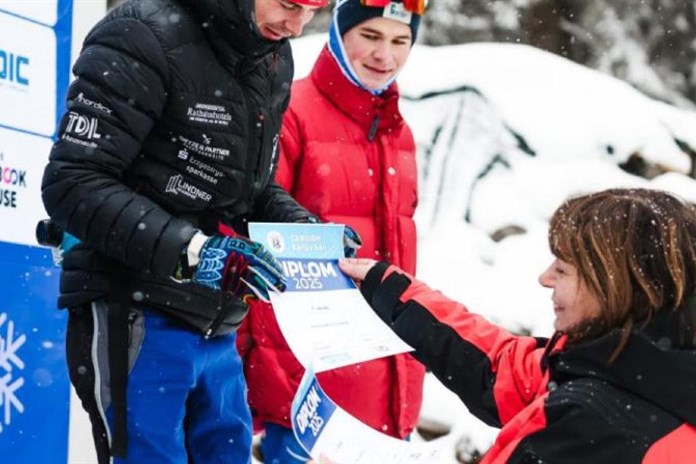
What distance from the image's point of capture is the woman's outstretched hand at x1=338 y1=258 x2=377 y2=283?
2730 mm

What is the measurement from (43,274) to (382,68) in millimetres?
1183

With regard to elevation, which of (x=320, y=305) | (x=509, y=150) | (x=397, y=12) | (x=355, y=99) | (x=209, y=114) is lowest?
(x=509, y=150)

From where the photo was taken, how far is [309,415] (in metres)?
2.33

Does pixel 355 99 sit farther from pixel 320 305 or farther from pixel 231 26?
pixel 320 305

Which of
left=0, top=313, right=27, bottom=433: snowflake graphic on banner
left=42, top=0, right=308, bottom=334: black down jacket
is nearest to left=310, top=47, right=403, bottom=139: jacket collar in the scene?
left=42, top=0, right=308, bottom=334: black down jacket

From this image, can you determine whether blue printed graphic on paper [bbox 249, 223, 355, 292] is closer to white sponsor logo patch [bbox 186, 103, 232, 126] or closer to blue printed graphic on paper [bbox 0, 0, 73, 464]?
white sponsor logo patch [bbox 186, 103, 232, 126]

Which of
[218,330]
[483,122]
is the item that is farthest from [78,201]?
[483,122]

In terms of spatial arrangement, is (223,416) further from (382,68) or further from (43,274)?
(382,68)

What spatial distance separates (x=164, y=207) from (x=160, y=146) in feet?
0.44

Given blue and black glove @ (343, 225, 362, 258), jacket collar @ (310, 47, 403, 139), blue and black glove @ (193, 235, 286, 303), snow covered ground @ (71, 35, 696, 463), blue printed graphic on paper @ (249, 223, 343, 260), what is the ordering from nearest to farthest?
blue and black glove @ (193, 235, 286, 303) → blue printed graphic on paper @ (249, 223, 343, 260) → blue and black glove @ (343, 225, 362, 258) → jacket collar @ (310, 47, 403, 139) → snow covered ground @ (71, 35, 696, 463)

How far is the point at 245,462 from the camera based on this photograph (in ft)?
9.67

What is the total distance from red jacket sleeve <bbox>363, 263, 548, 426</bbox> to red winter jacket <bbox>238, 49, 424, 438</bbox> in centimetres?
83

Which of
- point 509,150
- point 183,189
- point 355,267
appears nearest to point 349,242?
point 355,267

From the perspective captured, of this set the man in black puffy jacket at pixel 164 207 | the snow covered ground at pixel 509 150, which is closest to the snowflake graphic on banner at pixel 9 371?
the man in black puffy jacket at pixel 164 207
